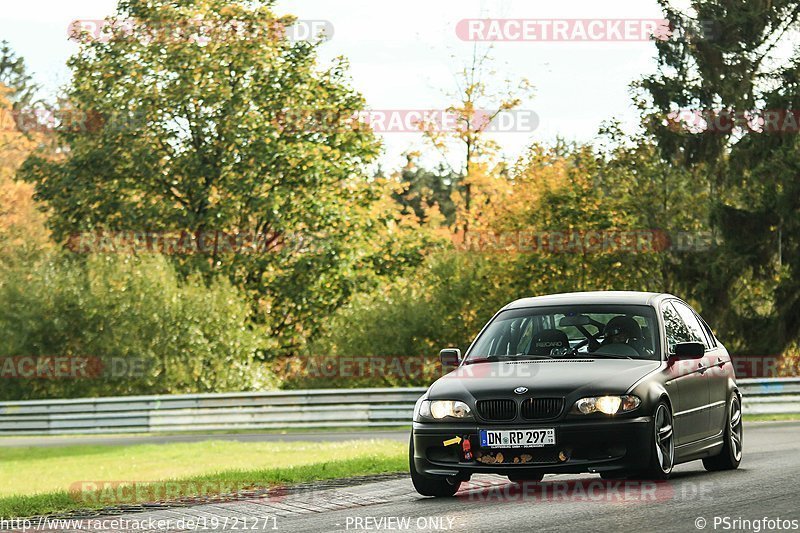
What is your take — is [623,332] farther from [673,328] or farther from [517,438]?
[517,438]

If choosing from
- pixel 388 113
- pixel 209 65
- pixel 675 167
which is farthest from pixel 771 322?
pixel 209 65

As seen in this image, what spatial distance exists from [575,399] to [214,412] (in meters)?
20.8

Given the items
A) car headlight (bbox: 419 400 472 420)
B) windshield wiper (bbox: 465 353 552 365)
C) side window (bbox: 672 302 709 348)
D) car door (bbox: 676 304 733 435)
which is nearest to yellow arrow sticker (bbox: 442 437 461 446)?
car headlight (bbox: 419 400 472 420)

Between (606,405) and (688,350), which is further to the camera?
(688,350)

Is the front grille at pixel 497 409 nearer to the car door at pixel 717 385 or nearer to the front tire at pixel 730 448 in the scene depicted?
the car door at pixel 717 385

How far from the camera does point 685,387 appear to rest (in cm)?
1155

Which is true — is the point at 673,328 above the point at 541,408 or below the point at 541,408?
above

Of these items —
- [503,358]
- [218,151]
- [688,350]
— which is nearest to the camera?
[688,350]

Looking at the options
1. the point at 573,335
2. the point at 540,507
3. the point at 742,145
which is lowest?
the point at 540,507

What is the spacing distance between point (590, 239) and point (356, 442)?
1320 centimetres

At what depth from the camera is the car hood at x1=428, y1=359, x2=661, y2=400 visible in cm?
1033

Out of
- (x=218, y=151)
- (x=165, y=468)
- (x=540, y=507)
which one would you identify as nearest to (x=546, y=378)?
(x=540, y=507)

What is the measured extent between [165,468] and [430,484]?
1137 centimetres

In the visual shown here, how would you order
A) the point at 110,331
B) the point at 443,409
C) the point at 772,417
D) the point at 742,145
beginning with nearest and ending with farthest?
the point at 443,409
the point at 772,417
the point at 110,331
the point at 742,145
